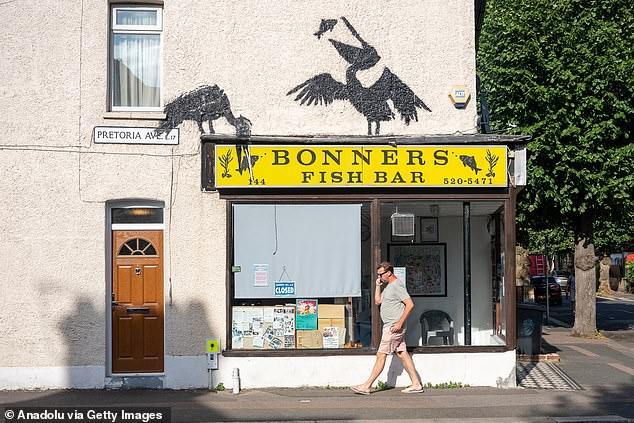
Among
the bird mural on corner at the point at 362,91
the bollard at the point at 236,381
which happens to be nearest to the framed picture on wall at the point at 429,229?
the bird mural on corner at the point at 362,91

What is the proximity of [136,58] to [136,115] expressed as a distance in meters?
1.05

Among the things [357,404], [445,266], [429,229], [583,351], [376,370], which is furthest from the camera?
[583,351]

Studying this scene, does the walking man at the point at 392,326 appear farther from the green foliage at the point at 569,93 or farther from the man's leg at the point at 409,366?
the green foliage at the point at 569,93

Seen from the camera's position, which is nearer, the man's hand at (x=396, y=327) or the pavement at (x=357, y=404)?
the pavement at (x=357, y=404)

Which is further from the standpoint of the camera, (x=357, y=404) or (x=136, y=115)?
(x=136, y=115)

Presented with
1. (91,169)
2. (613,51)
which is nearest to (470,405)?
(91,169)

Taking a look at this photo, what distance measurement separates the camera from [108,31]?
469 inches

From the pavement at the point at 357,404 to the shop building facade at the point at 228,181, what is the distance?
38 centimetres

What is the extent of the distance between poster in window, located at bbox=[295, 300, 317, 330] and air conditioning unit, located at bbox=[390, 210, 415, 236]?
→ 165cm

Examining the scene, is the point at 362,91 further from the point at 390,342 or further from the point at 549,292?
the point at 549,292

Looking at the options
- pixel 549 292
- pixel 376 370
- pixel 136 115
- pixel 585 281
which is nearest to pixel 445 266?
pixel 376 370

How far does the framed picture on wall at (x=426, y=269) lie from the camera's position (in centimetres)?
1326

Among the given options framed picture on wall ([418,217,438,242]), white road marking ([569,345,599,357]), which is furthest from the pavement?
white road marking ([569,345,599,357])

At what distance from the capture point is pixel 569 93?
1850 centimetres
